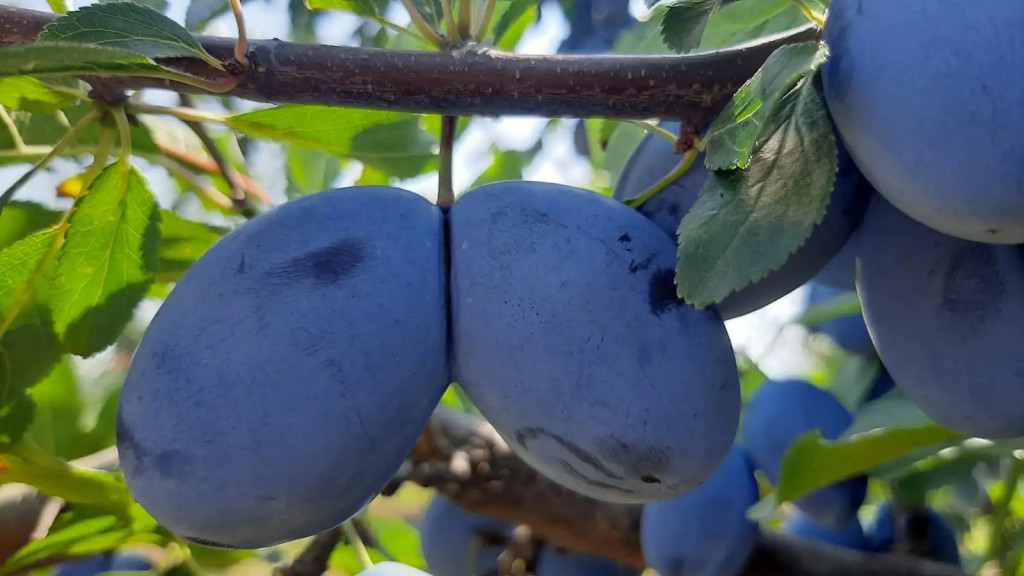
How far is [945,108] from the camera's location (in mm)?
414

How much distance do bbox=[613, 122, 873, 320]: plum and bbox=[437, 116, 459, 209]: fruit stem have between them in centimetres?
13

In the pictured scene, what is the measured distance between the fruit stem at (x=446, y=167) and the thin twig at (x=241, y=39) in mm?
135

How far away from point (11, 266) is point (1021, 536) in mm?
966

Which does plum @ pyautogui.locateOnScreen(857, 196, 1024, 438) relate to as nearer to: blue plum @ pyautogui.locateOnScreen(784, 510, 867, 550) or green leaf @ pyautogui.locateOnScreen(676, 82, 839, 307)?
green leaf @ pyautogui.locateOnScreen(676, 82, 839, 307)

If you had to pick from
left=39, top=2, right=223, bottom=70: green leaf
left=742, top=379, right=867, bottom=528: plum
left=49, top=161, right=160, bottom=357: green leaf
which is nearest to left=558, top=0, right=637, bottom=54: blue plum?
left=742, top=379, right=867, bottom=528: plum

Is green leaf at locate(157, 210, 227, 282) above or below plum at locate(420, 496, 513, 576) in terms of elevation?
above

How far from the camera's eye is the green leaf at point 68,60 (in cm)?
44

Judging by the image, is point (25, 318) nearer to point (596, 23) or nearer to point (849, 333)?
point (849, 333)

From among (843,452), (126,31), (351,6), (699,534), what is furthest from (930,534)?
(126,31)

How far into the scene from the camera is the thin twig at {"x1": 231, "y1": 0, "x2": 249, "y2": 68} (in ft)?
1.76

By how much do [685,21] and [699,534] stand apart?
599mm

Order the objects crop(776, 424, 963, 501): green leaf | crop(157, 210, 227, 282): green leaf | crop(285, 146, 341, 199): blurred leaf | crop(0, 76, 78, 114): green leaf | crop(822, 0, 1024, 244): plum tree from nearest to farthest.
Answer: crop(822, 0, 1024, 244): plum tree < crop(0, 76, 78, 114): green leaf < crop(776, 424, 963, 501): green leaf < crop(157, 210, 227, 282): green leaf < crop(285, 146, 341, 199): blurred leaf

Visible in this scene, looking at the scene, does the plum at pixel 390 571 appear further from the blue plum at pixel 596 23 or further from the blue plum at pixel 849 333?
the blue plum at pixel 596 23

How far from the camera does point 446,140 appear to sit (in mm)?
621
